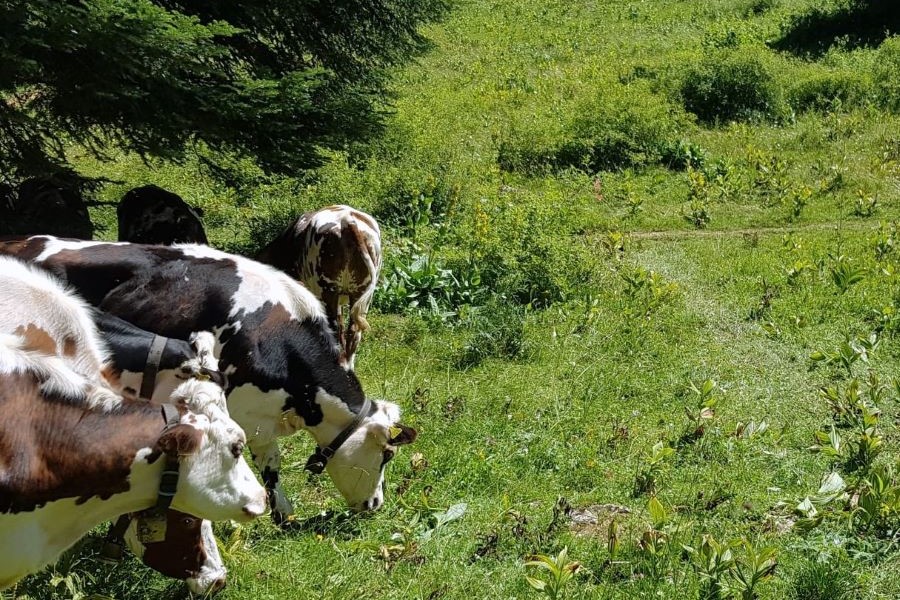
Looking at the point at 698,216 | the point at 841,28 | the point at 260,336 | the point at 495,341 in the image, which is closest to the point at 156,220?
the point at 260,336

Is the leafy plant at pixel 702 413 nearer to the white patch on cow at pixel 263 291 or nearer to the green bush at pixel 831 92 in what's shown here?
the white patch on cow at pixel 263 291

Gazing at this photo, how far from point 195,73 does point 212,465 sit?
4.40m

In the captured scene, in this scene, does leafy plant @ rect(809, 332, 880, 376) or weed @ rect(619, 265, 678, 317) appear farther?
weed @ rect(619, 265, 678, 317)

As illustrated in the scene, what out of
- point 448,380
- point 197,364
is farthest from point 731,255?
point 197,364

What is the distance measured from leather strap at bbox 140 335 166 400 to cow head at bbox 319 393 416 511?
1.23 m

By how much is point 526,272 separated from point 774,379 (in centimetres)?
294

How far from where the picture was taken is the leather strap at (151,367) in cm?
510

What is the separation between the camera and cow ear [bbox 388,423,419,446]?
612cm

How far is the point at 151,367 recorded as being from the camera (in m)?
5.11

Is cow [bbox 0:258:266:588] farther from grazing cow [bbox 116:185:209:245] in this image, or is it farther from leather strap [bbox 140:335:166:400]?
grazing cow [bbox 116:185:209:245]

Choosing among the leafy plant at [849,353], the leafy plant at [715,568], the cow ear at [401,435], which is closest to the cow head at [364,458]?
the cow ear at [401,435]

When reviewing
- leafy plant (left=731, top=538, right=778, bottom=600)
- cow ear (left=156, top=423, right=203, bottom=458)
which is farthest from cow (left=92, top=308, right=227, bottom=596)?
leafy plant (left=731, top=538, right=778, bottom=600)

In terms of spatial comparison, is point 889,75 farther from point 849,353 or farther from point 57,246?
point 57,246

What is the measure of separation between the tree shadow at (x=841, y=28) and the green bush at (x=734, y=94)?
167 inches
